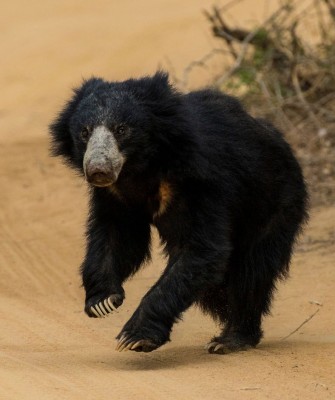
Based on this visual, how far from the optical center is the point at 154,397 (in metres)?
6.06

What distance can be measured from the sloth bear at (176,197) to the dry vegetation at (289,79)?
15.3ft

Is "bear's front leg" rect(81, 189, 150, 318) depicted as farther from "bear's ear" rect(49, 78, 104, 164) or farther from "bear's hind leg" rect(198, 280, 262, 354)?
"bear's hind leg" rect(198, 280, 262, 354)

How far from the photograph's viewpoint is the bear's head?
6973mm

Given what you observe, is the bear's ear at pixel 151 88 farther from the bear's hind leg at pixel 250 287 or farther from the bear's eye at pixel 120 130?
the bear's hind leg at pixel 250 287

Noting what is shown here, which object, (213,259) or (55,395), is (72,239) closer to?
(213,259)

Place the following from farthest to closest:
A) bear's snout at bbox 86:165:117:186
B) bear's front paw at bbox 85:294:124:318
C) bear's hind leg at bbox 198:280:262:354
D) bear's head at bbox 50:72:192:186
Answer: bear's hind leg at bbox 198:280:262:354, bear's front paw at bbox 85:294:124:318, bear's head at bbox 50:72:192:186, bear's snout at bbox 86:165:117:186

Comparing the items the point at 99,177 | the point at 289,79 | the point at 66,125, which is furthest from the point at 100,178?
the point at 289,79

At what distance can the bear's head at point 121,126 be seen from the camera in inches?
275

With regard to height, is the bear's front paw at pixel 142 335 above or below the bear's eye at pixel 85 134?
below

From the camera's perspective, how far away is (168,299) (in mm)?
7016

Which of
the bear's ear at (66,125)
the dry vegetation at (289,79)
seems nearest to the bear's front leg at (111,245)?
the bear's ear at (66,125)

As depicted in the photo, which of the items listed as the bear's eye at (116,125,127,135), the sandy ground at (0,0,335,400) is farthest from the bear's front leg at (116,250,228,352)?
the bear's eye at (116,125,127,135)

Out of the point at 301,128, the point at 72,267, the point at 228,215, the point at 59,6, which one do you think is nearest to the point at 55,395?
the point at 228,215

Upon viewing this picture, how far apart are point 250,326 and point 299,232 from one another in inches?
29.9
